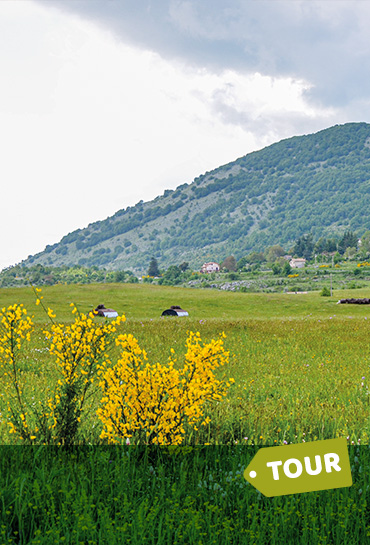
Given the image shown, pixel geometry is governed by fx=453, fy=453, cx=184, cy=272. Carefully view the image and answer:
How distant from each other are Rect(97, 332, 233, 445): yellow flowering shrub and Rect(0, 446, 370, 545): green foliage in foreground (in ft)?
0.73

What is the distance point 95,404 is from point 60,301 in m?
48.7

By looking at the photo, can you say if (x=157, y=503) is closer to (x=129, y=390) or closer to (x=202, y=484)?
(x=202, y=484)

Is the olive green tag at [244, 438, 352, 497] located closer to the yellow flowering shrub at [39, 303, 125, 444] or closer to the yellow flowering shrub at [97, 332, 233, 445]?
the yellow flowering shrub at [97, 332, 233, 445]

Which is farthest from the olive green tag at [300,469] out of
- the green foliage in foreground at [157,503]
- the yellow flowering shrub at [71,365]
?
the yellow flowering shrub at [71,365]

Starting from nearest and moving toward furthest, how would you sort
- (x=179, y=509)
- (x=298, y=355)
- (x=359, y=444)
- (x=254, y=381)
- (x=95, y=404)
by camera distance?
(x=179, y=509), (x=359, y=444), (x=95, y=404), (x=254, y=381), (x=298, y=355)

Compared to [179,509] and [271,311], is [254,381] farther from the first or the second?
[271,311]

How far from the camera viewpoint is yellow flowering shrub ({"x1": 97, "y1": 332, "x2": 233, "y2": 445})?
4988 mm

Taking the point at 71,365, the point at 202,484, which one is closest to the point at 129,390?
the point at 71,365

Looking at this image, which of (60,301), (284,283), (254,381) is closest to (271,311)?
(60,301)

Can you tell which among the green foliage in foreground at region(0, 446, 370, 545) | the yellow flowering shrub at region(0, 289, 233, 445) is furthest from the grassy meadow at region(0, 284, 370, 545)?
the yellow flowering shrub at region(0, 289, 233, 445)

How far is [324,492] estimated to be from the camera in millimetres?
4293

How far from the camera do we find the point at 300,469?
408cm

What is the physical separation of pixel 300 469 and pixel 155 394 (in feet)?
5.62

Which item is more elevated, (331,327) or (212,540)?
(212,540)
